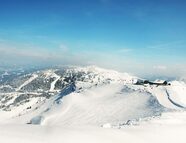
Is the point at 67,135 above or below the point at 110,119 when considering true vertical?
above

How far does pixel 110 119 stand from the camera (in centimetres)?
6500

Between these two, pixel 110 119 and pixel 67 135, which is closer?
pixel 67 135

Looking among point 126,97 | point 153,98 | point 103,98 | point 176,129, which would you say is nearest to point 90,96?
point 103,98

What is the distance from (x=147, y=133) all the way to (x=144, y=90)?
71142mm

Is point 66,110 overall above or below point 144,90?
below

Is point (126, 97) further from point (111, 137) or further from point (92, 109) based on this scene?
point (111, 137)

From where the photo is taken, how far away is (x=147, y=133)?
A: 20.2 m

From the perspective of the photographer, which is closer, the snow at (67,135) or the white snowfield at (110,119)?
the snow at (67,135)

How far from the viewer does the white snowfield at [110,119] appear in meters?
14.8

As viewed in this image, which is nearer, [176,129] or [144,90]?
[176,129]

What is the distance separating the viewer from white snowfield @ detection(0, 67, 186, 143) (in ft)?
48.4

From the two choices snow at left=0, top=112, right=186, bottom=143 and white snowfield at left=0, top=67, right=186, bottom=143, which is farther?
white snowfield at left=0, top=67, right=186, bottom=143

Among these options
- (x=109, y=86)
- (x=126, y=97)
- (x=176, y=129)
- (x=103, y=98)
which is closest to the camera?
(x=176, y=129)

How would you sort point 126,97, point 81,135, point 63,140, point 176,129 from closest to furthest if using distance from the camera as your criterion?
point 63,140 < point 81,135 < point 176,129 < point 126,97
